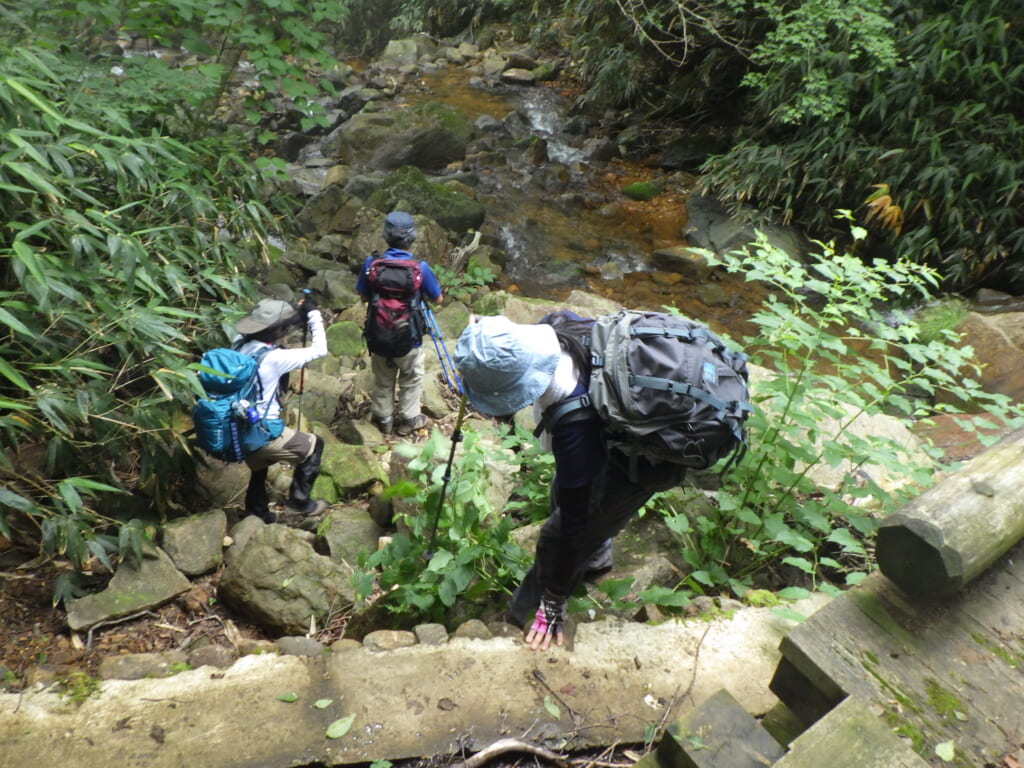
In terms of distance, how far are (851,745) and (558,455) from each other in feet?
3.84

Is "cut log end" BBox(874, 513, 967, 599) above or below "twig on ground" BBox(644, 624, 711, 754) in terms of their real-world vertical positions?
above

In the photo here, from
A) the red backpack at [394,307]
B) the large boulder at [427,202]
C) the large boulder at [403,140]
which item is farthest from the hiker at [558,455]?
the large boulder at [403,140]

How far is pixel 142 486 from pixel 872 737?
3524 millimetres

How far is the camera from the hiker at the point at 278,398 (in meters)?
3.90

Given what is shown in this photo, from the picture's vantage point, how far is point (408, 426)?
5637 mm

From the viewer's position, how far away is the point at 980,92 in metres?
8.59

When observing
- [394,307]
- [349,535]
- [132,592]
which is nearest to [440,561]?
[349,535]

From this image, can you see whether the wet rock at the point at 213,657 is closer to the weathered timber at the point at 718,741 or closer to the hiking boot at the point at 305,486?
the hiking boot at the point at 305,486

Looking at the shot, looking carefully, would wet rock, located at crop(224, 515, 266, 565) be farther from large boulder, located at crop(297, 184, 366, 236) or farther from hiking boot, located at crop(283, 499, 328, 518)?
large boulder, located at crop(297, 184, 366, 236)

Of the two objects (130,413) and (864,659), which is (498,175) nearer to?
(130,413)

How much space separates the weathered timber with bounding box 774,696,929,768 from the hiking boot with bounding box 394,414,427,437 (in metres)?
4.10

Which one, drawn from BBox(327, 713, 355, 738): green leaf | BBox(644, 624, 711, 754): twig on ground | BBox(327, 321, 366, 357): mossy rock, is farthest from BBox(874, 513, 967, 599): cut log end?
BBox(327, 321, 366, 357): mossy rock

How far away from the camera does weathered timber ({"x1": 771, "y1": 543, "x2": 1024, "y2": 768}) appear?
2062 millimetres

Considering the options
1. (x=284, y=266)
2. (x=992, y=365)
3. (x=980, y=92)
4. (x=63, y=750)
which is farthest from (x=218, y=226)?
(x=980, y=92)
